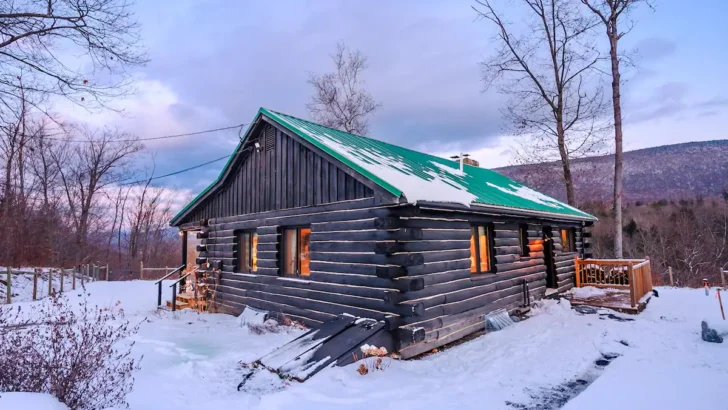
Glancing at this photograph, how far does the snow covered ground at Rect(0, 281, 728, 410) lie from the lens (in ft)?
16.0

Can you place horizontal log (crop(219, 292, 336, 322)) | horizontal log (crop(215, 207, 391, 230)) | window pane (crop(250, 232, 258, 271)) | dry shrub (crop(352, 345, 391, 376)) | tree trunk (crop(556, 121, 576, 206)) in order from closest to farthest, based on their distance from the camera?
dry shrub (crop(352, 345, 391, 376)) < horizontal log (crop(215, 207, 391, 230)) < horizontal log (crop(219, 292, 336, 322)) < window pane (crop(250, 232, 258, 271)) < tree trunk (crop(556, 121, 576, 206))

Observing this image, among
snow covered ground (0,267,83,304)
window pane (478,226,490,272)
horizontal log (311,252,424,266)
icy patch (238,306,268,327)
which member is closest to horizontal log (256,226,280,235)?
horizontal log (311,252,424,266)

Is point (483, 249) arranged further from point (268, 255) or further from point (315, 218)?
point (268, 255)

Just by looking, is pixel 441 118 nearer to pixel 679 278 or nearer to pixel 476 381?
pixel 476 381

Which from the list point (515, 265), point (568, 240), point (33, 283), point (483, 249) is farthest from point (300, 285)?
point (33, 283)

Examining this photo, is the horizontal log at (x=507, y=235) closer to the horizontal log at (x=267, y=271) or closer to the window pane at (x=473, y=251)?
the window pane at (x=473, y=251)

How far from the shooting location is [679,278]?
3369 cm

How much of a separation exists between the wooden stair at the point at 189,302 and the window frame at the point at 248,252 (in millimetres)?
2048

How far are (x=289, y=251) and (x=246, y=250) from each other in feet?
7.64

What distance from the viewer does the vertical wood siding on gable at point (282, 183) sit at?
Result: 26.9ft

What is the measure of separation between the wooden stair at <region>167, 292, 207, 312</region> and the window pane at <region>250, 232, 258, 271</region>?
2563mm

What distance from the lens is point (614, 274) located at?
14008mm

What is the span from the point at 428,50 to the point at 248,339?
16.4 m

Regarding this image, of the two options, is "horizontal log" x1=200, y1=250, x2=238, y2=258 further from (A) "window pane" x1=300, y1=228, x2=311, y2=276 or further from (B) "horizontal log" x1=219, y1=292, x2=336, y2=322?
(A) "window pane" x1=300, y1=228, x2=311, y2=276
